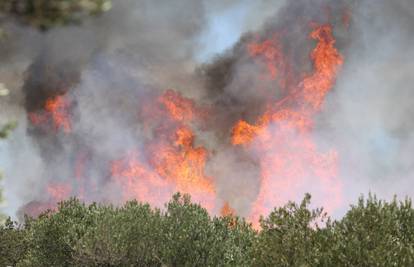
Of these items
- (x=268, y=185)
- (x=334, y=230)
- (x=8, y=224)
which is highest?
(x=268, y=185)

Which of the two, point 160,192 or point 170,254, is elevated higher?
point 160,192

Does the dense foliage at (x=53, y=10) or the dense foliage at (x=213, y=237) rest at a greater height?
the dense foliage at (x=213, y=237)

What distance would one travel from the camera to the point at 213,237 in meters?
45.7

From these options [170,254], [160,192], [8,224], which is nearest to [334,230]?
[170,254]

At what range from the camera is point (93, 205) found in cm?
5647

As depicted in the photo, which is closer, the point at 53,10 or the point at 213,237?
the point at 53,10

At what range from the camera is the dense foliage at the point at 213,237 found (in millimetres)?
32062

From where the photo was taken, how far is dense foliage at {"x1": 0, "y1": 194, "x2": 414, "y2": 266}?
3206 cm

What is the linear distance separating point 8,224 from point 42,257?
115 ft

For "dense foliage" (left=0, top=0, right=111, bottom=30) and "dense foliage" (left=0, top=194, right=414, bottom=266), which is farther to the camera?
"dense foliage" (left=0, top=194, right=414, bottom=266)

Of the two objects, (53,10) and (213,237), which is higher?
(213,237)

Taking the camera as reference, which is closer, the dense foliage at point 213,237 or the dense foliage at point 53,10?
the dense foliage at point 53,10

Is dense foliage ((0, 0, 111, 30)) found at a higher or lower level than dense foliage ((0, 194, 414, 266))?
lower

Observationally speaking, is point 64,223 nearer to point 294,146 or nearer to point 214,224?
point 214,224
